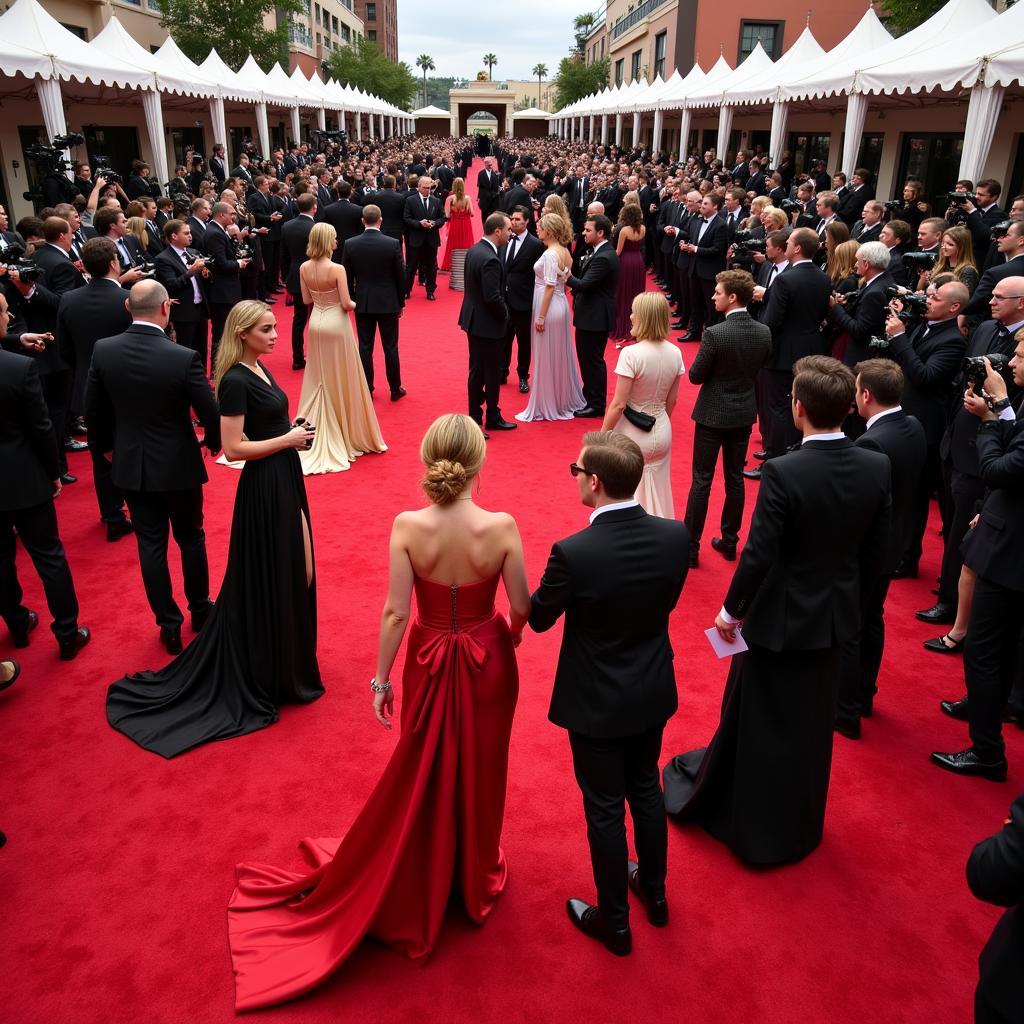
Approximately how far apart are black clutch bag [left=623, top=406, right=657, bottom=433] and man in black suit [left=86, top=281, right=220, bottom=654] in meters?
2.35

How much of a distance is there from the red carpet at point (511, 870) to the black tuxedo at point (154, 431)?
0.65 metres

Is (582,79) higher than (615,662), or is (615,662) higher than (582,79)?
(582,79)

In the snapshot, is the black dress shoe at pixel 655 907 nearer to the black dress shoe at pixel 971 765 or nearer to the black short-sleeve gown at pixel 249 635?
the black dress shoe at pixel 971 765

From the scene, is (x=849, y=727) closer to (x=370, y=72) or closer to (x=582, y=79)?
(x=370, y=72)

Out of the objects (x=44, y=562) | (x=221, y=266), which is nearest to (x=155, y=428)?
(x=44, y=562)

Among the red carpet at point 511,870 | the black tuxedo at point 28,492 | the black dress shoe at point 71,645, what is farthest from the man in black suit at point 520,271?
the black dress shoe at point 71,645

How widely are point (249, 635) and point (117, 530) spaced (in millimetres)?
2565

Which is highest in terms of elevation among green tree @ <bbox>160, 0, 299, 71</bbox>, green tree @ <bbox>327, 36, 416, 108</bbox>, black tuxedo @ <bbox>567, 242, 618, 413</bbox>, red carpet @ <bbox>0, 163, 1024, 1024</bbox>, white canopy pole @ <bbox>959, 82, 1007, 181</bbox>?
green tree @ <bbox>327, 36, 416, 108</bbox>

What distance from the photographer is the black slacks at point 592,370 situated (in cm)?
845

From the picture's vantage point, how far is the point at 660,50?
142ft

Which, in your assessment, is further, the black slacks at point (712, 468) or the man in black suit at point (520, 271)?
the man in black suit at point (520, 271)

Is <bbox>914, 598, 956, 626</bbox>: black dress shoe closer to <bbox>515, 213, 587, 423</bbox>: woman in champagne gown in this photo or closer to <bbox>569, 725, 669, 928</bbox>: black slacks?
<bbox>569, 725, 669, 928</bbox>: black slacks

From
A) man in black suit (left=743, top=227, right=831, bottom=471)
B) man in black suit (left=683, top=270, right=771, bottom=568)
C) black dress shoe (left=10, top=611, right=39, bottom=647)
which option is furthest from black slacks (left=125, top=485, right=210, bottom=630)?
man in black suit (left=743, top=227, right=831, bottom=471)

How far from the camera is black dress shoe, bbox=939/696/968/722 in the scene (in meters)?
4.19
